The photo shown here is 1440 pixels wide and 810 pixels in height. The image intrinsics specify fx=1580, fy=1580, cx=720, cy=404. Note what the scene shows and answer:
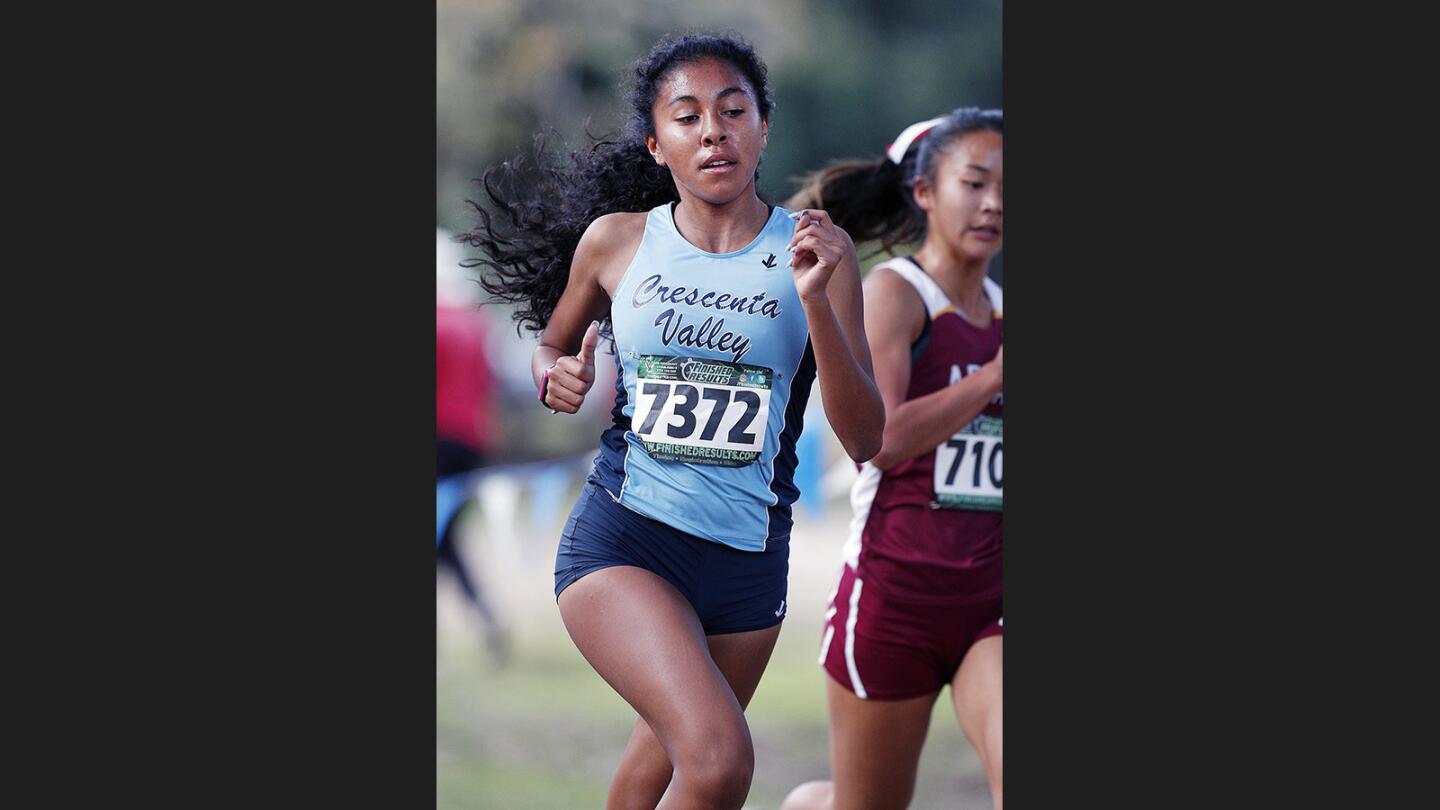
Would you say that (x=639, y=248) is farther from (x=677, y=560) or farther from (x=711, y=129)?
(x=677, y=560)

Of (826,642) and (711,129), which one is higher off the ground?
(711,129)

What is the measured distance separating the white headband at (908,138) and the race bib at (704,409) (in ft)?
4.68

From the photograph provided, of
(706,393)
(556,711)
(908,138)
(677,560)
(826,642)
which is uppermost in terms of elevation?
(908,138)

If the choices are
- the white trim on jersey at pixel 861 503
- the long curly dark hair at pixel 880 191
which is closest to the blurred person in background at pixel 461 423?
the long curly dark hair at pixel 880 191

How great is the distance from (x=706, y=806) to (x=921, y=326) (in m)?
1.73

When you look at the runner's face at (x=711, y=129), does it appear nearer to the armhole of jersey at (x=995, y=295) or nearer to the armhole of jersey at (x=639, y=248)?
the armhole of jersey at (x=639, y=248)

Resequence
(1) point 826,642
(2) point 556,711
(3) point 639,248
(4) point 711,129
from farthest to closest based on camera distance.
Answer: (2) point 556,711
(1) point 826,642
(3) point 639,248
(4) point 711,129

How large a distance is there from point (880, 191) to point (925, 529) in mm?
1119

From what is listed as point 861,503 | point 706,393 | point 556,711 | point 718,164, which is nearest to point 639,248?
point 718,164

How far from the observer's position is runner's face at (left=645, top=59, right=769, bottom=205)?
3.78 meters

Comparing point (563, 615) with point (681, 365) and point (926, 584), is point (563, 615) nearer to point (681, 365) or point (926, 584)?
point (681, 365)

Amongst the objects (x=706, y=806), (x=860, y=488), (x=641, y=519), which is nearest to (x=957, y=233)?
(x=860, y=488)

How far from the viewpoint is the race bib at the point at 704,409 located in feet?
12.5

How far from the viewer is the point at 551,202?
14.3ft
